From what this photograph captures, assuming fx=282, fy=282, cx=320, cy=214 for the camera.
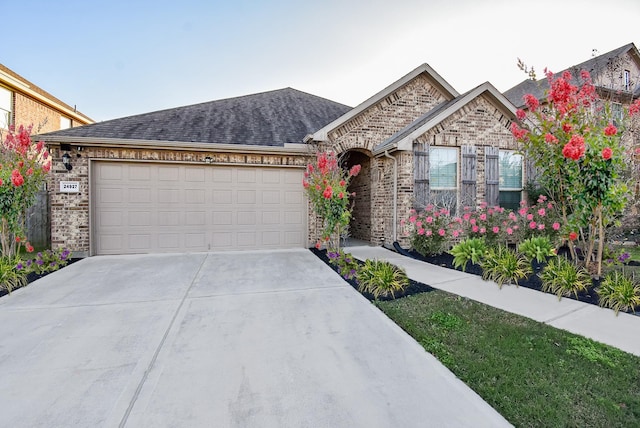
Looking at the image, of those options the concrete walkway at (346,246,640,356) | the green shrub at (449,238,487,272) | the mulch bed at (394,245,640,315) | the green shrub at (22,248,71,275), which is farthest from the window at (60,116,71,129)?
the green shrub at (449,238,487,272)

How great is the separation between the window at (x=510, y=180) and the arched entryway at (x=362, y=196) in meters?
4.01

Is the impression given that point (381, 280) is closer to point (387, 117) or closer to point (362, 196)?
point (362, 196)

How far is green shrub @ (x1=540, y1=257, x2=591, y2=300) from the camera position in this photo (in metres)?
4.12

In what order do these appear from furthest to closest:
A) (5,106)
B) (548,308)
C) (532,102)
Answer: (5,106) < (532,102) < (548,308)

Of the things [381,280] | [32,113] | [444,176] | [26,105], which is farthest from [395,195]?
[32,113]

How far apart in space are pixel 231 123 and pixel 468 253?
775cm

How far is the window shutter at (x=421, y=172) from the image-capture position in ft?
26.3

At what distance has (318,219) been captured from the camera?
8.44m

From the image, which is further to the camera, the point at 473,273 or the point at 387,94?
the point at 387,94

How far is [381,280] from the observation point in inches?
173

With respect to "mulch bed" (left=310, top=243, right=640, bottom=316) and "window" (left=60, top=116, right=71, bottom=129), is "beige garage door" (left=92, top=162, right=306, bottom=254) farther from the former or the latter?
"window" (left=60, top=116, right=71, bottom=129)

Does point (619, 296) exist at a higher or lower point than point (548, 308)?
higher

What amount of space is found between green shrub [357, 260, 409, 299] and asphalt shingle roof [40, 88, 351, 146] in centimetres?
496

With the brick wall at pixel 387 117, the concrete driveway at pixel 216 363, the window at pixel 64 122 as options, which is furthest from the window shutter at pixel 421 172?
the window at pixel 64 122
